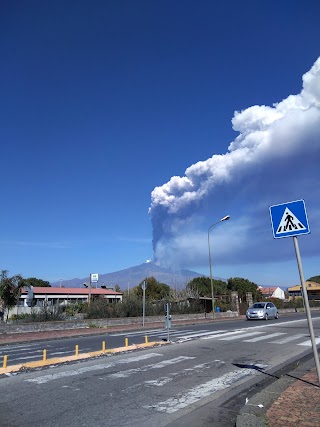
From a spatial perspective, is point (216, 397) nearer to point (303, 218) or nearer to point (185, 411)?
point (185, 411)

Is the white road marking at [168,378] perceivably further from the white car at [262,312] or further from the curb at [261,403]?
the white car at [262,312]

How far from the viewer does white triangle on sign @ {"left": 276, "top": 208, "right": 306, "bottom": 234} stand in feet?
19.5

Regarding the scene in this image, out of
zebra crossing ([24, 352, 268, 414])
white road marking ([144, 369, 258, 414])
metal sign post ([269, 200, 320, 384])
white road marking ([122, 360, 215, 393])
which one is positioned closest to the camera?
metal sign post ([269, 200, 320, 384])

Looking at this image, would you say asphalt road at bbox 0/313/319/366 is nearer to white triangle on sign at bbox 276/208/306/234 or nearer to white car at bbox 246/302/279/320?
white triangle on sign at bbox 276/208/306/234

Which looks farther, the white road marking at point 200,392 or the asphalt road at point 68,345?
the asphalt road at point 68,345

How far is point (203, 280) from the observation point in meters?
84.8

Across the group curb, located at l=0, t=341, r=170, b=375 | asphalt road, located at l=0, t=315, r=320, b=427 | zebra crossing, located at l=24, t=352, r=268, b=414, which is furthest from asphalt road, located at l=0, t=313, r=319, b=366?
zebra crossing, located at l=24, t=352, r=268, b=414

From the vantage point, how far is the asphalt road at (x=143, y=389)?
5637 millimetres

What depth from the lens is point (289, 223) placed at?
609 cm

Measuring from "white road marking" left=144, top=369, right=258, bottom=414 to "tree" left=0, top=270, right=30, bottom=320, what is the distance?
2139 cm

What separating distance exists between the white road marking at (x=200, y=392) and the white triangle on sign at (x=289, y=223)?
3.36 meters

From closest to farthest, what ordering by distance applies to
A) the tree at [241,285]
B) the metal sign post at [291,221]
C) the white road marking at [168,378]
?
the metal sign post at [291,221] → the white road marking at [168,378] → the tree at [241,285]

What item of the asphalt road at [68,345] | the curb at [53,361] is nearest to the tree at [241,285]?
the asphalt road at [68,345]

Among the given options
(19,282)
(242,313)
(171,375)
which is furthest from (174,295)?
(171,375)
